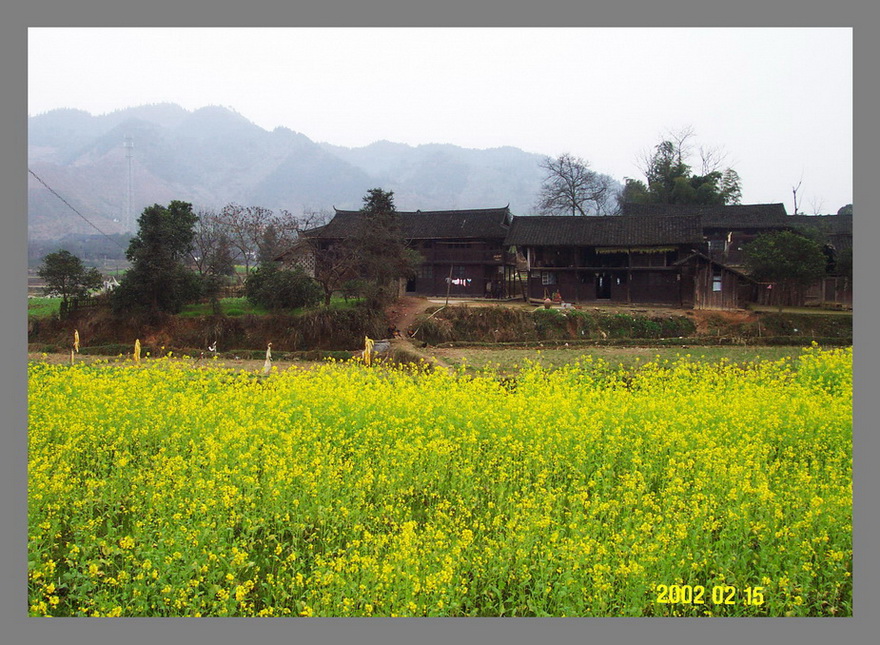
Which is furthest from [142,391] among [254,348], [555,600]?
[555,600]

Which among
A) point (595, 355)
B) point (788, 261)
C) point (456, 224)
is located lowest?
point (595, 355)

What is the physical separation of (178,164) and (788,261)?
39.0 feet

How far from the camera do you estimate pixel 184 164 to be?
1155 centimetres

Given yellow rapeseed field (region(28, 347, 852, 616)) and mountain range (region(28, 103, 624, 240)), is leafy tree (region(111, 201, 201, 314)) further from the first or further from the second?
yellow rapeseed field (region(28, 347, 852, 616))

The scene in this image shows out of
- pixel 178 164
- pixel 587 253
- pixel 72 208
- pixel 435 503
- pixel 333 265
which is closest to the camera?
pixel 435 503

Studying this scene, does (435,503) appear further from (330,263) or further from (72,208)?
(330,263)

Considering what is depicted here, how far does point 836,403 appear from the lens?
20.5 feet

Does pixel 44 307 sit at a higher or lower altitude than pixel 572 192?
lower

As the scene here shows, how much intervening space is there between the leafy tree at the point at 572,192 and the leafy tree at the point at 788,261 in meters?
12.0

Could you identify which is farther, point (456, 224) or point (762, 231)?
point (456, 224)

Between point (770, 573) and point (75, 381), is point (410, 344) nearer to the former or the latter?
point (75, 381)

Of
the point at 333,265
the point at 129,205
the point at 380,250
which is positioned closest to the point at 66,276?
the point at 129,205

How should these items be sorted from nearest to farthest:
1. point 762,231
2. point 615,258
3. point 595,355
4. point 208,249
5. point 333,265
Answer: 1. point 208,249
2. point 595,355
3. point 333,265
4. point 762,231
5. point 615,258

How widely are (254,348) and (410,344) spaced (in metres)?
3.82
